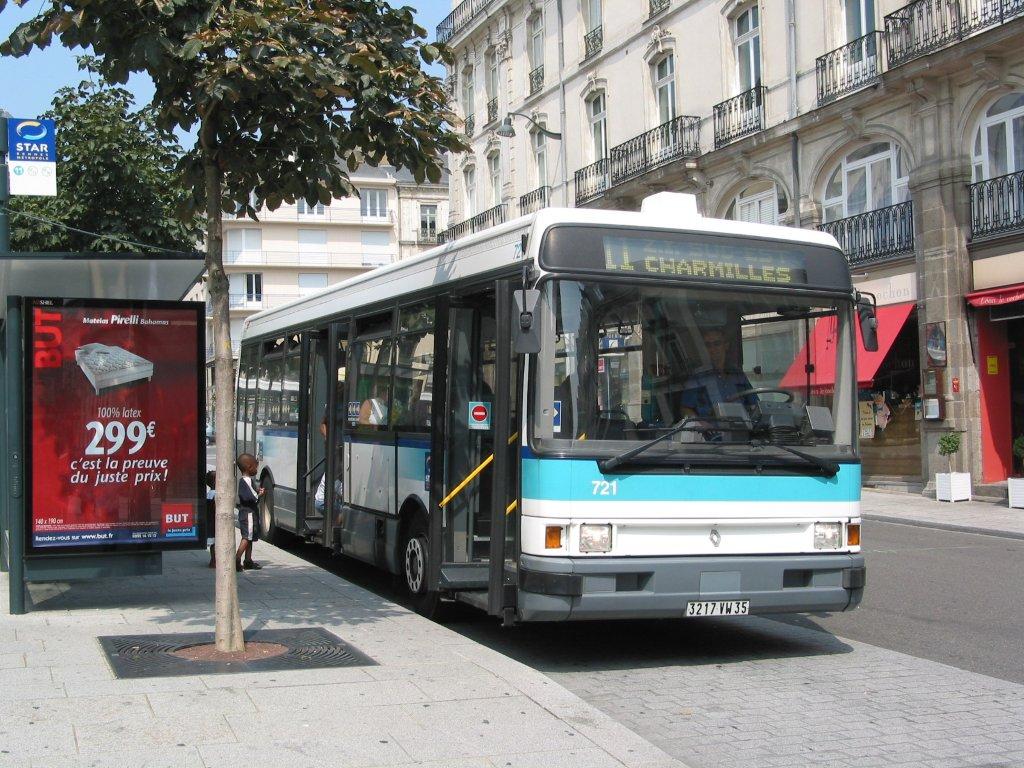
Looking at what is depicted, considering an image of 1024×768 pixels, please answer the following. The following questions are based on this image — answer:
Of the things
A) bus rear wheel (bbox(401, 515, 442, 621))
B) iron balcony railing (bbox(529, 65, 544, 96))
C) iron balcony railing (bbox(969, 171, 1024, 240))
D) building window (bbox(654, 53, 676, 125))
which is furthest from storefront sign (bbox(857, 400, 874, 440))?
iron balcony railing (bbox(529, 65, 544, 96))

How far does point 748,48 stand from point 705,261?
21.9 m

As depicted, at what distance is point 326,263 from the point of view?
80562 millimetres

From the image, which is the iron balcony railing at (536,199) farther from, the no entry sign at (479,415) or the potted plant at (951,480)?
the no entry sign at (479,415)

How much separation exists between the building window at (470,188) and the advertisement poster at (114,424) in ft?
117

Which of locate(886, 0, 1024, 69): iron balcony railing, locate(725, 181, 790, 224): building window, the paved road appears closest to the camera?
the paved road

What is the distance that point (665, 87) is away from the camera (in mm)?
31797

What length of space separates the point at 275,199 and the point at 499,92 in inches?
1360

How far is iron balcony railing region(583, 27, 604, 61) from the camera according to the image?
34.7m

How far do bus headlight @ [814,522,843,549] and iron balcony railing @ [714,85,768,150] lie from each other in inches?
818

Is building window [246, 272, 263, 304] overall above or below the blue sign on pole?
above

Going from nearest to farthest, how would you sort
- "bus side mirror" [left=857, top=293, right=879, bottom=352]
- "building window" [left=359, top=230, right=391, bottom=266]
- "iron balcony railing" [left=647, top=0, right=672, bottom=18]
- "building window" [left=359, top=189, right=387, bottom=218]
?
"bus side mirror" [left=857, top=293, right=879, bottom=352] → "iron balcony railing" [left=647, top=0, right=672, bottom=18] → "building window" [left=359, top=230, right=391, bottom=266] → "building window" [left=359, top=189, right=387, bottom=218]

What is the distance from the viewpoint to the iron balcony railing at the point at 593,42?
3472 centimetres

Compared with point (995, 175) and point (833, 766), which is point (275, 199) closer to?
point (833, 766)

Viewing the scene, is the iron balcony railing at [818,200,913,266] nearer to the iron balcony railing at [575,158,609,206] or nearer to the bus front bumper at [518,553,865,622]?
the iron balcony railing at [575,158,609,206]
